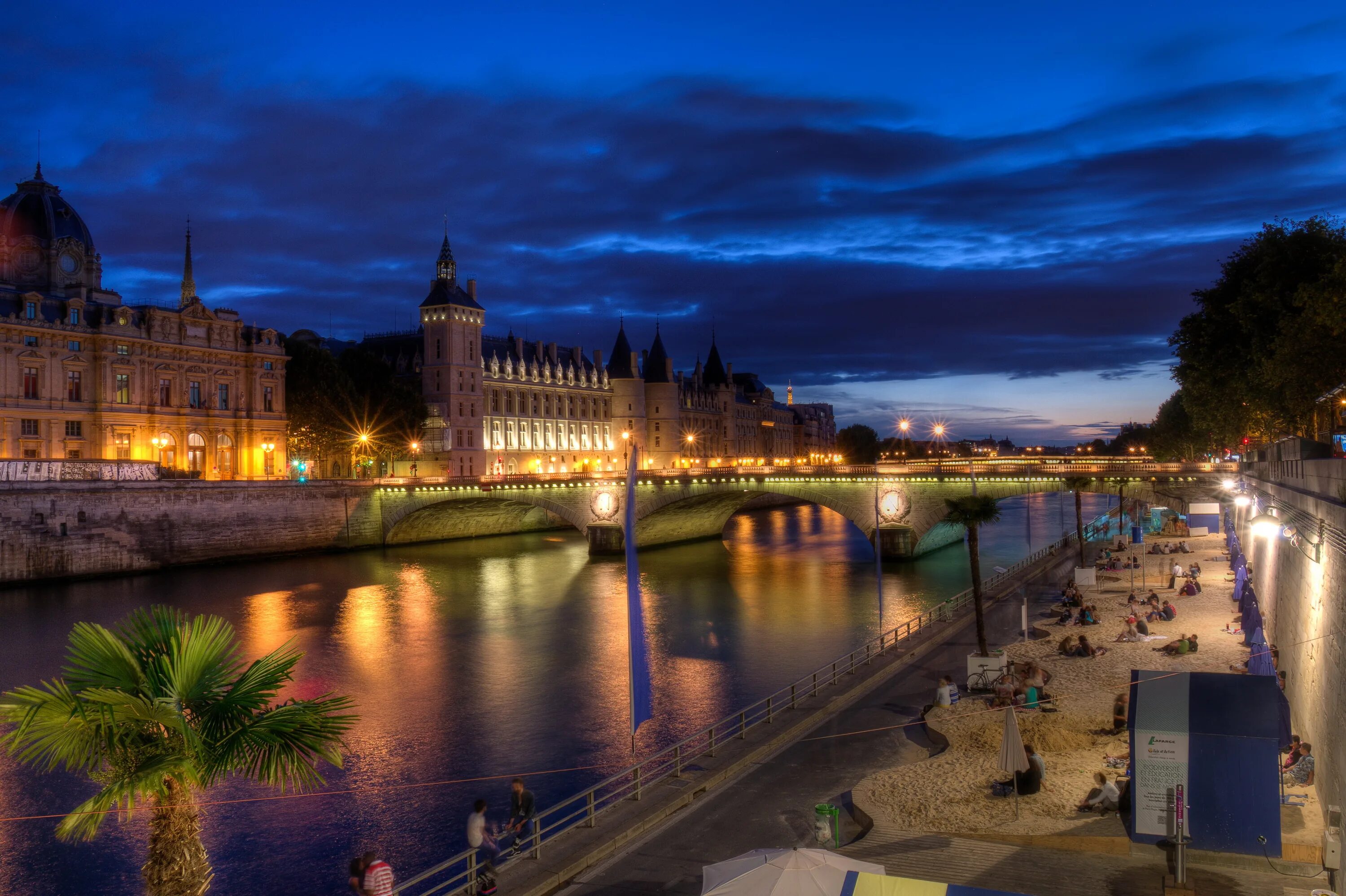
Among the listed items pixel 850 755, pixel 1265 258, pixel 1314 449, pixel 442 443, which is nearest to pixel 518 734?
pixel 850 755

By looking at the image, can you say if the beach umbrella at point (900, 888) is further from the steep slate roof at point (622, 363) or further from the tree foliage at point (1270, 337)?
the steep slate roof at point (622, 363)

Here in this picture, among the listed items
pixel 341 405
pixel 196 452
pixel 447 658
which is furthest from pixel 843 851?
pixel 341 405

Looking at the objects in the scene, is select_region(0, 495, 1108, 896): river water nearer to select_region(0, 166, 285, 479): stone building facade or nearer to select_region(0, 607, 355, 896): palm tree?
select_region(0, 607, 355, 896): palm tree

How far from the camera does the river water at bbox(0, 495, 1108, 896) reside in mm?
20688

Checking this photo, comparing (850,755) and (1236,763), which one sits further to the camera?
(850,755)

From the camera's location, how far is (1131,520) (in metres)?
96.0

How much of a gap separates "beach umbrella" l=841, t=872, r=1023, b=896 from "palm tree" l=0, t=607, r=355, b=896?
5510mm

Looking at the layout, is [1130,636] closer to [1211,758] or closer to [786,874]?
[1211,758]

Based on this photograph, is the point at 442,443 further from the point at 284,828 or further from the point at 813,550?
the point at 284,828

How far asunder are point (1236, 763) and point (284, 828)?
60.2 feet

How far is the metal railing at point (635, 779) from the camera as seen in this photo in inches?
599

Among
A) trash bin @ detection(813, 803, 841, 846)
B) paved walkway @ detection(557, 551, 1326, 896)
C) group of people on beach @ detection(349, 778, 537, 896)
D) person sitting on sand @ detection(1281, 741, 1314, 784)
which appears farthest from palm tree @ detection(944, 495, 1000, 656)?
group of people on beach @ detection(349, 778, 537, 896)

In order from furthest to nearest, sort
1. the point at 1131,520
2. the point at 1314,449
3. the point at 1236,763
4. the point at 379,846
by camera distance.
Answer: the point at 1131,520, the point at 1314,449, the point at 379,846, the point at 1236,763

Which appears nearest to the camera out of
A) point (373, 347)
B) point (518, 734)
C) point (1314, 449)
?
point (1314, 449)
